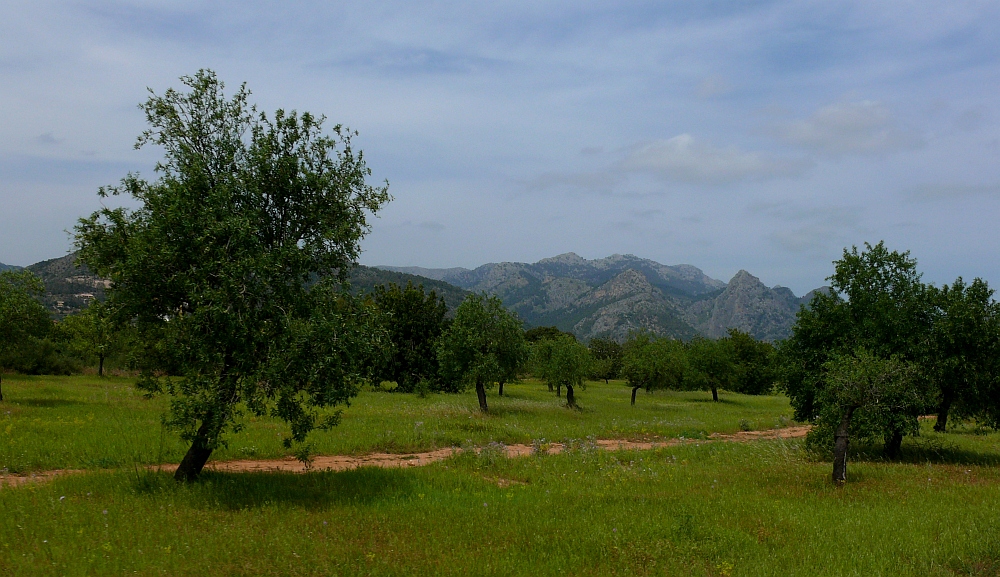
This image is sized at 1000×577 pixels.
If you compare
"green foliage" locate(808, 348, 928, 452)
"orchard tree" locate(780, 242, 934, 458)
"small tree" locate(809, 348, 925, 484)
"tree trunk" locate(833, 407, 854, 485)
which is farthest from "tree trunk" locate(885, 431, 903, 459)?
"tree trunk" locate(833, 407, 854, 485)

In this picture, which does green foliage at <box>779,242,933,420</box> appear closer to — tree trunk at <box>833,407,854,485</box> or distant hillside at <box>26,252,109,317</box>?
tree trunk at <box>833,407,854,485</box>

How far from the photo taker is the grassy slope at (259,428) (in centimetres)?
1730

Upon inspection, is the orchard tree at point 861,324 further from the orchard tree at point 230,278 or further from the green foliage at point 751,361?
the green foliage at point 751,361

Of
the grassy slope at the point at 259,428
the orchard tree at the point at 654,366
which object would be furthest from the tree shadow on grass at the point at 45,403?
the orchard tree at the point at 654,366

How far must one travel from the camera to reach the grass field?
30.5 ft

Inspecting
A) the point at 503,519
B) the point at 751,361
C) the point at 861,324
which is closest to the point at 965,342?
the point at 861,324

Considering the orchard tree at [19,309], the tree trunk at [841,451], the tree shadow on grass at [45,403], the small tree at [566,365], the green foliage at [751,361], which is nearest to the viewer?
the tree trunk at [841,451]

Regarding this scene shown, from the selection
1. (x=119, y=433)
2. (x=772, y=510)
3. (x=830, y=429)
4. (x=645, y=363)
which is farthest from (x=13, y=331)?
(x=645, y=363)

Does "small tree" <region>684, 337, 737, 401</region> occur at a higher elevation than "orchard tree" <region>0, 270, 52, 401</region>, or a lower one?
lower

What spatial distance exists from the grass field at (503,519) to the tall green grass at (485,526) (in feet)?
0.15

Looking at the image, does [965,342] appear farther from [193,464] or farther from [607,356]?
[607,356]

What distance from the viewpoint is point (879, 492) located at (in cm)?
1525

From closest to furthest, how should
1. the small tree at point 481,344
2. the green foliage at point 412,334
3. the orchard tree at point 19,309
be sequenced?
the orchard tree at point 19,309, the small tree at point 481,344, the green foliage at point 412,334

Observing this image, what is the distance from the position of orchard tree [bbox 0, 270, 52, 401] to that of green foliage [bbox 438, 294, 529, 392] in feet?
73.4
